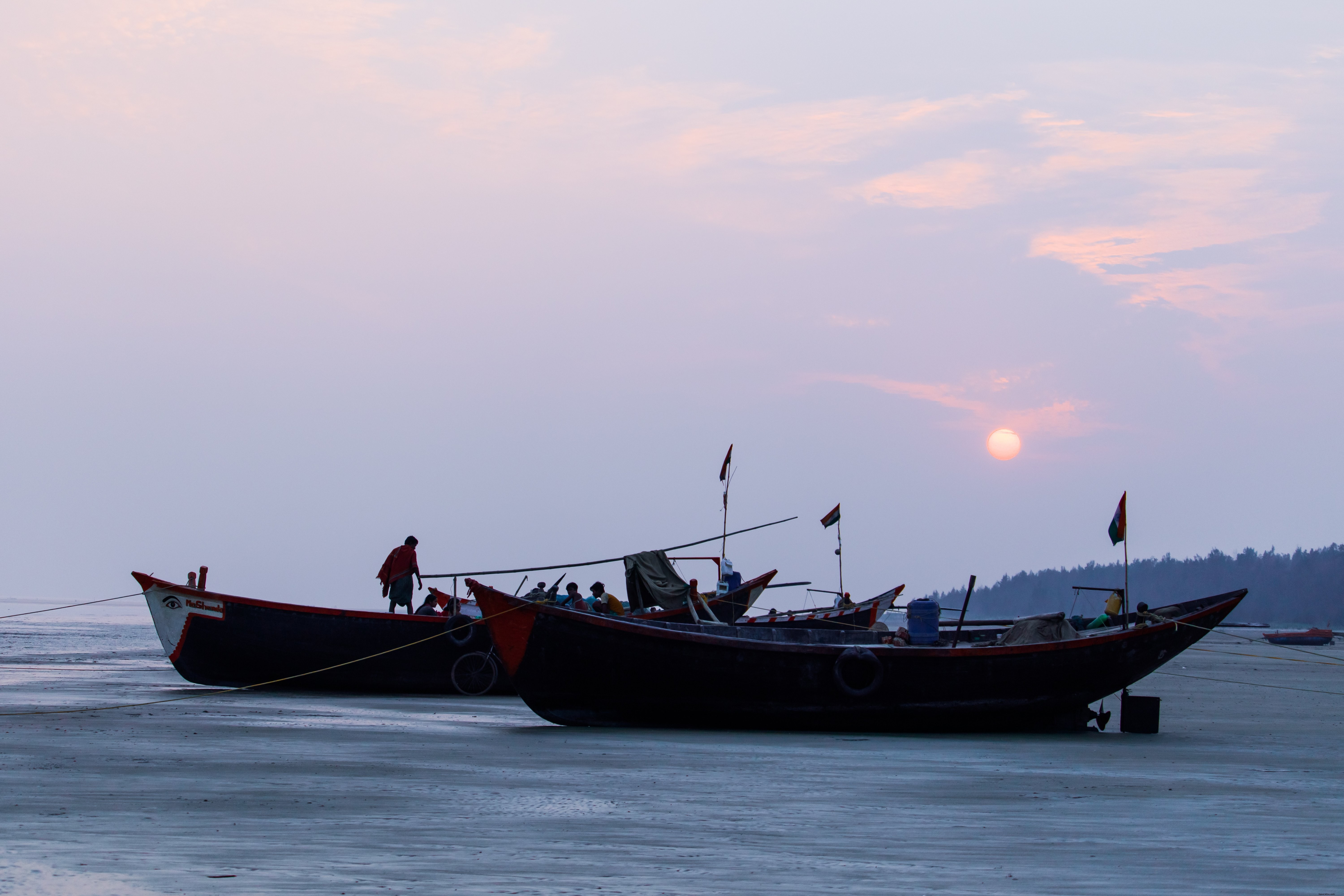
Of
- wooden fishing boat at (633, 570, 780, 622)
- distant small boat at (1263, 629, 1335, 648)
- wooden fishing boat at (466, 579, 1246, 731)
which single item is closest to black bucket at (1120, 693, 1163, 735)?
wooden fishing boat at (466, 579, 1246, 731)

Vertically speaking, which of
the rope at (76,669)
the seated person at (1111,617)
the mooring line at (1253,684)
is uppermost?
the seated person at (1111,617)

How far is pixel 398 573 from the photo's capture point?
71.7 feet

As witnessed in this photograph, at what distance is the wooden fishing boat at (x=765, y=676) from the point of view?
50.0 feet

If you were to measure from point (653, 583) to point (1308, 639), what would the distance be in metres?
89.0

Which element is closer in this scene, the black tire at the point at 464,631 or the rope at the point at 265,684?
the rope at the point at 265,684

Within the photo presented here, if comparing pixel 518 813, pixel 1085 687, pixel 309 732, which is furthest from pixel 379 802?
pixel 1085 687

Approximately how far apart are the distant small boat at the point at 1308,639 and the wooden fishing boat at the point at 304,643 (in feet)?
282

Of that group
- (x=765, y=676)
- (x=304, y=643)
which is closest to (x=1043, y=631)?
(x=765, y=676)

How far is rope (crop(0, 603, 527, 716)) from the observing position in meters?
15.5

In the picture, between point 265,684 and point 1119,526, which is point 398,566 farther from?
point 1119,526

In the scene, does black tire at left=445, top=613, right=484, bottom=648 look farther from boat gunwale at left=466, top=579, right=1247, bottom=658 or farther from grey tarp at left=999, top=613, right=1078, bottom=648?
grey tarp at left=999, top=613, right=1078, bottom=648

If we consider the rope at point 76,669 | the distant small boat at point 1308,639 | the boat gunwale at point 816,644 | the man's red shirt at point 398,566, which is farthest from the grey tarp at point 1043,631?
the distant small boat at point 1308,639

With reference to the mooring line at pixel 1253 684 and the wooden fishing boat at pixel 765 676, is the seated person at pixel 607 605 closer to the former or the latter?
the wooden fishing boat at pixel 765 676

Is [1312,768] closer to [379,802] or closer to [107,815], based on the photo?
[379,802]
